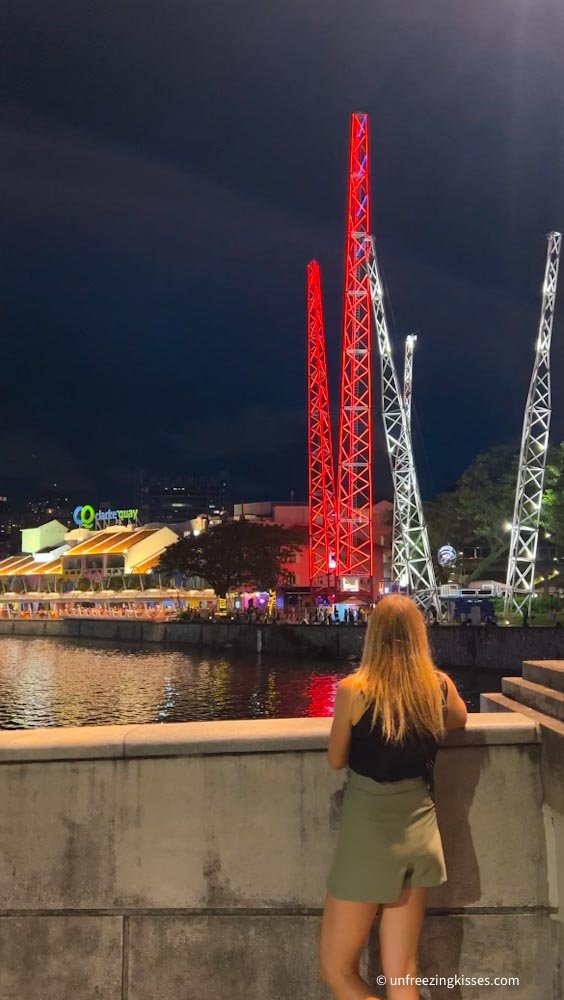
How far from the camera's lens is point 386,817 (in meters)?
3.62

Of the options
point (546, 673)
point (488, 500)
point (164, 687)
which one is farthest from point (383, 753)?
point (488, 500)

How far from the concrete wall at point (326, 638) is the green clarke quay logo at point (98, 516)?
51.6 m

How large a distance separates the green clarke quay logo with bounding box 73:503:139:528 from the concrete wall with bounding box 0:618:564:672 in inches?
2033

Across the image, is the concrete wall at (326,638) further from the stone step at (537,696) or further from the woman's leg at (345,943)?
the woman's leg at (345,943)

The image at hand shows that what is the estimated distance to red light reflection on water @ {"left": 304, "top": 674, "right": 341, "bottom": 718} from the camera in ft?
111

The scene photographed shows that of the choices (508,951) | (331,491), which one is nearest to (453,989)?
(508,951)

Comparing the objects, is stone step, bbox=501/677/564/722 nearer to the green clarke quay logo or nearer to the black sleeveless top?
the black sleeveless top

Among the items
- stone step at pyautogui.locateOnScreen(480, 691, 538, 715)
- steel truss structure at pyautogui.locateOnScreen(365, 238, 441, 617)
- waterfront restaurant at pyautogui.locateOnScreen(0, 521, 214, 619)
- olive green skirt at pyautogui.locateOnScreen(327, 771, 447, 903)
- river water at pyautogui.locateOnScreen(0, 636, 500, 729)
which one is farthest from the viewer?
waterfront restaurant at pyautogui.locateOnScreen(0, 521, 214, 619)

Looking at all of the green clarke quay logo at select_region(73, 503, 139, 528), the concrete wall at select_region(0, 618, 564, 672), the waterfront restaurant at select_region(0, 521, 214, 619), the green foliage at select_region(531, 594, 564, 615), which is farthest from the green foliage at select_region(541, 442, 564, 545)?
the green clarke quay logo at select_region(73, 503, 139, 528)

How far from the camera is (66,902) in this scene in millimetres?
4262

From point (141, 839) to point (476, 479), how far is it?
79.8m

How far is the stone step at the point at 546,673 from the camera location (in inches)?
186

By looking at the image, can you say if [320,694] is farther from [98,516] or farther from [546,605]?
[98,516]

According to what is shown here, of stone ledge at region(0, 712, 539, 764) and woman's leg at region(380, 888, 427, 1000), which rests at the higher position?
stone ledge at region(0, 712, 539, 764)
